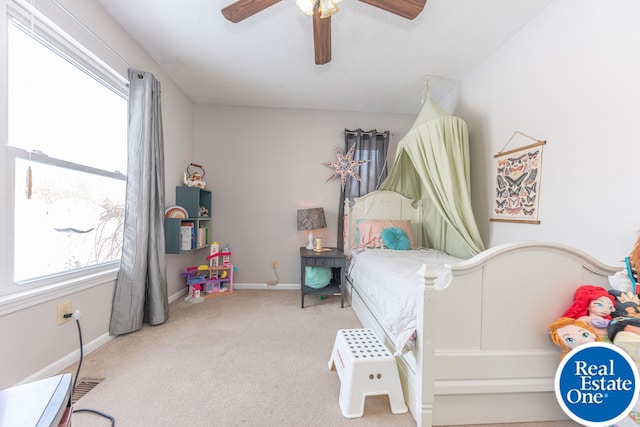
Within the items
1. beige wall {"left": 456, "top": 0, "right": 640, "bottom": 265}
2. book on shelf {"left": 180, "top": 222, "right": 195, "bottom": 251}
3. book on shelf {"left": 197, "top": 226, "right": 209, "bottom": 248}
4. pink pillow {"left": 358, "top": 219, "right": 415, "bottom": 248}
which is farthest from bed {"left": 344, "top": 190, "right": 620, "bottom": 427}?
book on shelf {"left": 197, "top": 226, "right": 209, "bottom": 248}

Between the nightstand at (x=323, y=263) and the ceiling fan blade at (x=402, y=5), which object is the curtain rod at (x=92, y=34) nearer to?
the ceiling fan blade at (x=402, y=5)

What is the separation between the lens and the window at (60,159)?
1.46m

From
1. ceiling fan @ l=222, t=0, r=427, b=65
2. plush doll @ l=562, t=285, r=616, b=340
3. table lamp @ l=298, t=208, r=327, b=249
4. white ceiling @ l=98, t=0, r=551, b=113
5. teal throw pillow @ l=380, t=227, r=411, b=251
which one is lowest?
plush doll @ l=562, t=285, r=616, b=340

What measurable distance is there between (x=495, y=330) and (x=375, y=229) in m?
1.81

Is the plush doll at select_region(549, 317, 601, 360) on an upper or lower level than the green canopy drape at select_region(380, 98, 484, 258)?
lower

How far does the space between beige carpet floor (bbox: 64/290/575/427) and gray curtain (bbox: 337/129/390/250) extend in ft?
5.29

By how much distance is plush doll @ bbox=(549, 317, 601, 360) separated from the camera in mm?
1118

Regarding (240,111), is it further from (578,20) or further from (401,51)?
(578,20)

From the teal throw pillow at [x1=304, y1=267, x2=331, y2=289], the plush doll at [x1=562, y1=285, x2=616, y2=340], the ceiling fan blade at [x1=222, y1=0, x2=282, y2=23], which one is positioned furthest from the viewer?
the teal throw pillow at [x1=304, y1=267, x2=331, y2=289]

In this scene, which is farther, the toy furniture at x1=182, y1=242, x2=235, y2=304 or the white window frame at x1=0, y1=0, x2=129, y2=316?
the toy furniture at x1=182, y1=242, x2=235, y2=304

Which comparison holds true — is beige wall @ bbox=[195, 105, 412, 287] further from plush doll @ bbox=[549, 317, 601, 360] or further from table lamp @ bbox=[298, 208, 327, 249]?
plush doll @ bbox=[549, 317, 601, 360]

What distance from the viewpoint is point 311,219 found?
3273 mm

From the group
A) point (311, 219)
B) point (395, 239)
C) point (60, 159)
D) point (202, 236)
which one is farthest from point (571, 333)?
point (202, 236)

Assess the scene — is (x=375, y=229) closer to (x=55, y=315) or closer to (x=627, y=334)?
(x=627, y=334)
